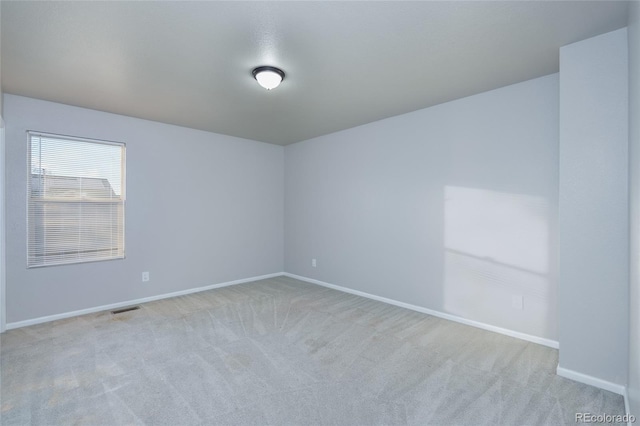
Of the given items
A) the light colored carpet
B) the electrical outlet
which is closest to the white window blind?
the light colored carpet

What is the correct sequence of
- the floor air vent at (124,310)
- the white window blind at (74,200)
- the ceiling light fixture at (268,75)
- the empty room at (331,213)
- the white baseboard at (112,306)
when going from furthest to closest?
the floor air vent at (124,310)
the white window blind at (74,200)
the white baseboard at (112,306)
the ceiling light fixture at (268,75)
the empty room at (331,213)

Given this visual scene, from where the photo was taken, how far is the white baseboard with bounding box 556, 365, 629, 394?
2.12 m

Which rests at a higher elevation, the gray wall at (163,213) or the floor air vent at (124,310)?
the gray wall at (163,213)

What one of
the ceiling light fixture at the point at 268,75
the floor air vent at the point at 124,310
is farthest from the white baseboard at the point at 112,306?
the ceiling light fixture at the point at 268,75

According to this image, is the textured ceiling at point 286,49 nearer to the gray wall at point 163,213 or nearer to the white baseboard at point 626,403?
the gray wall at point 163,213

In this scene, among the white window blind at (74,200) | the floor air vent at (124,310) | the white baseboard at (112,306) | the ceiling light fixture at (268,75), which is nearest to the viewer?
the ceiling light fixture at (268,75)

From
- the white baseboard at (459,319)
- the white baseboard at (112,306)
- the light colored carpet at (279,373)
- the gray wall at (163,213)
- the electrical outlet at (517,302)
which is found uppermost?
the gray wall at (163,213)

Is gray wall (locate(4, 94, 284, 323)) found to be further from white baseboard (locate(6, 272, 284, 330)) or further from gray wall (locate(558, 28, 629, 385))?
gray wall (locate(558, 28, 629, 385))

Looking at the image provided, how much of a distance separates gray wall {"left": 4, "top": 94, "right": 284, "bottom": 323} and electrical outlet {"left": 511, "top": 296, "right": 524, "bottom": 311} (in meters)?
3.96

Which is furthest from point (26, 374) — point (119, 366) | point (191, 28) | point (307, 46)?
point (307, 46)

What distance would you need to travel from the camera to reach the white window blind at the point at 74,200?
3.48 metres

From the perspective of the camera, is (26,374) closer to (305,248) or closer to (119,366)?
(119,366)

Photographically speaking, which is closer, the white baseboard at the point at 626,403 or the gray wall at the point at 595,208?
the white baseboard at the point at 626,403

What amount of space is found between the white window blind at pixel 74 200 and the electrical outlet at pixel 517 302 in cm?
477
